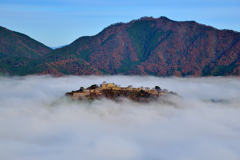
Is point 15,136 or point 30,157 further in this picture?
point 15,136

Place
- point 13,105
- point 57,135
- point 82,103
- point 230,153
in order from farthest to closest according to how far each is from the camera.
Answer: point 13,105 → point 82,103 → point 57,135 → point 230,153

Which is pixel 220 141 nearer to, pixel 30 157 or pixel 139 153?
pixel 139 153

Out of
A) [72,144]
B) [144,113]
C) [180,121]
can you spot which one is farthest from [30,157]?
[180,121]

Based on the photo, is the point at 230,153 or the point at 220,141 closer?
the point at 230,153

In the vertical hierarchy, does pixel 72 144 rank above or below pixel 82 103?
below

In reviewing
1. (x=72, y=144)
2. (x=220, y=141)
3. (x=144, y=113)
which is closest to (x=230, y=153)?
(x=220, y=141)

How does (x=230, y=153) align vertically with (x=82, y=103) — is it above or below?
below

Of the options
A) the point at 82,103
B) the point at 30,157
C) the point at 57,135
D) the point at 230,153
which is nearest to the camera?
the point at 30,157

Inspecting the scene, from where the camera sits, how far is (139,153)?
13538 cm

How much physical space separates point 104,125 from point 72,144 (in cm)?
1899

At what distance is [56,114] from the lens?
160750 millimetres

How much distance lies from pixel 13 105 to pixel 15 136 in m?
48.9

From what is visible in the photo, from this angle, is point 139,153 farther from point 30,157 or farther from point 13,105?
point 13,105

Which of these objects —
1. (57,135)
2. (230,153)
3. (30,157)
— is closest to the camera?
(30,157)
